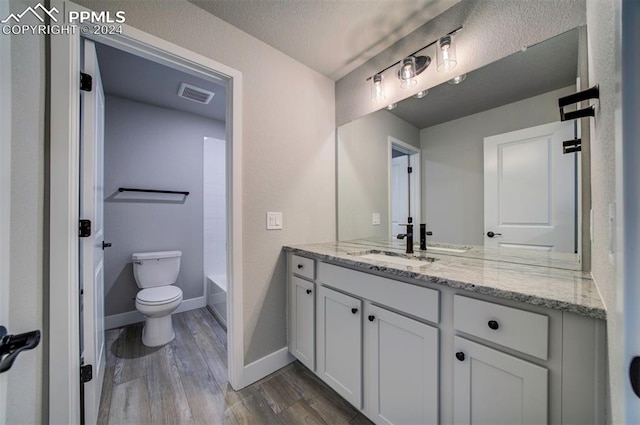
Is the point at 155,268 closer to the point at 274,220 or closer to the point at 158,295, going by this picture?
the point at 158,295

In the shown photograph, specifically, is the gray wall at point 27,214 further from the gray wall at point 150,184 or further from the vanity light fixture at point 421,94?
the vanity light fixture at point 421,94

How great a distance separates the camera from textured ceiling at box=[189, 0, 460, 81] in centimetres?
142

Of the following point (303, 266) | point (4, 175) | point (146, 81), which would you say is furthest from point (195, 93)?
point (4, 175)

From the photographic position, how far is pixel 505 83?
1271 millimetres

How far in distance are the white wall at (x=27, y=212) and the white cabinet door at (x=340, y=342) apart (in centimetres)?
127

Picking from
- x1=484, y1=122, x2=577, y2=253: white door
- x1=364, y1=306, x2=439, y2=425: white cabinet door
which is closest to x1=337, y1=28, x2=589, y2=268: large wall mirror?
x1=484, y1=122, x2=577, y2=253: white door

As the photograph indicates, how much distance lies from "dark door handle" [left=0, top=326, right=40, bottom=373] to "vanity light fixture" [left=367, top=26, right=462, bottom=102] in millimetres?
2048

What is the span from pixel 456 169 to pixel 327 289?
1.09m

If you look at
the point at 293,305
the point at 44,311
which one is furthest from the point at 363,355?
the point at 44,311

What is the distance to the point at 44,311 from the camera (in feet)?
3.41

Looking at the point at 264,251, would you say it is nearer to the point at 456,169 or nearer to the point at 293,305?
the point at 293,305

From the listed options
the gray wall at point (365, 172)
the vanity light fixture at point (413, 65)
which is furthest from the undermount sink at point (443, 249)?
the vanity light fixture at point (413, 65)

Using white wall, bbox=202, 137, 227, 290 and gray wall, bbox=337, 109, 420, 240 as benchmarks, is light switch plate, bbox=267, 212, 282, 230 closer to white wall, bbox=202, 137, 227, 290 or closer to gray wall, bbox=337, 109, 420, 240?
gray wall, bbox=337, 109, 420, 240

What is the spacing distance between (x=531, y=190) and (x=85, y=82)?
229 cm
